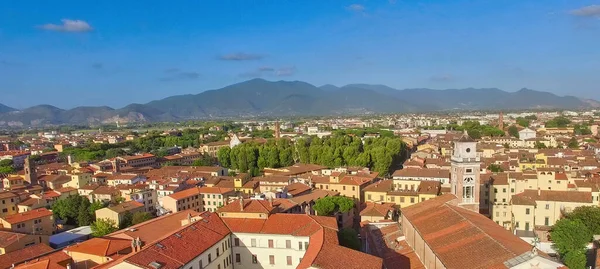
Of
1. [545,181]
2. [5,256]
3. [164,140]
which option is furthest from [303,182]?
[164,140]

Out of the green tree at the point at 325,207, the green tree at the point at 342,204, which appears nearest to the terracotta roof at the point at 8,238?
the green tree at the point at 325,207

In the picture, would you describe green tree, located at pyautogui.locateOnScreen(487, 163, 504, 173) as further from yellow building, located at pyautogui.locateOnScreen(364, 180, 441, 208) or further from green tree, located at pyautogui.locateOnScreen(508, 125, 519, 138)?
green tree, located at pyautogui.locateOnScreen(508, 125, 519, 138)

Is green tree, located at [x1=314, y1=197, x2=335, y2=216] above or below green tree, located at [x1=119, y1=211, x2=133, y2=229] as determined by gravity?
above

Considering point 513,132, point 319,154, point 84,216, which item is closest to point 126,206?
point 84,216

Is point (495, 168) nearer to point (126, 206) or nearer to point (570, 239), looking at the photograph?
point (570, 239)

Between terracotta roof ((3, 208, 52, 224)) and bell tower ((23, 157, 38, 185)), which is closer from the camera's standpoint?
terracotta roof ((3, 208, 52, 224))

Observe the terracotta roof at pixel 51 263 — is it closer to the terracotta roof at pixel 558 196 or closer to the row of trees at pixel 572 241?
the row of trees at pixel 572 241

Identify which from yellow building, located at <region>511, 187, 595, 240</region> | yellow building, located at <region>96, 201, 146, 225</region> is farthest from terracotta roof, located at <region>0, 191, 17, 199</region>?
yellow building, located at <region>511, 187, 595, 240</region>
